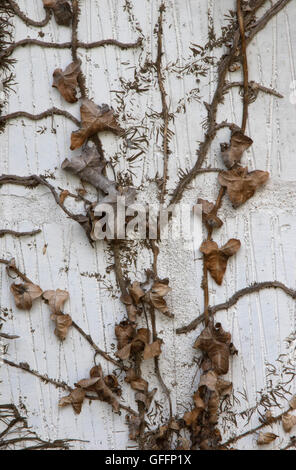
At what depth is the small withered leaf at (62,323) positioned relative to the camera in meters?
1.22

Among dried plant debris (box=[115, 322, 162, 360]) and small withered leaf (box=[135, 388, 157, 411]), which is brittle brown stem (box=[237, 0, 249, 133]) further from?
small withered leaf (box=[135, 388, 157, 411])

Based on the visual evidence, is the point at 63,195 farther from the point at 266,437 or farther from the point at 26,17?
the point at 266,437

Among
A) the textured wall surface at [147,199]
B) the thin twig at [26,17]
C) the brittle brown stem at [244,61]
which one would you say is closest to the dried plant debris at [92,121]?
the textured wall surface at [147,199]

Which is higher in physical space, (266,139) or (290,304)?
(266,139)

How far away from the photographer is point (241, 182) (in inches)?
Answer: 46.8

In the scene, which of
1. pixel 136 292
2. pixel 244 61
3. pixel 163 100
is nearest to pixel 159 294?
pixel 136 292

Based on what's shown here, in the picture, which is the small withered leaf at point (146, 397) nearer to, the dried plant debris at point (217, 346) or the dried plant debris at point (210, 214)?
the dried plant debris at point (217, 346)

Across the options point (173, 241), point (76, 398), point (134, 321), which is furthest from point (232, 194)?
point (76, 398)

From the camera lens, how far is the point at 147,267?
1.25 m

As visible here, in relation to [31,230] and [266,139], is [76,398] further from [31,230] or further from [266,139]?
[266,139]

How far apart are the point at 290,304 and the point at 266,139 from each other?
1.55ft

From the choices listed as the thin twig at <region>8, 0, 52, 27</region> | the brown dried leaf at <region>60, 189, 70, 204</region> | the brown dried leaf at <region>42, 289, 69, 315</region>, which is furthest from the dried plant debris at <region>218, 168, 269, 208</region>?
the thin twig at <region>8, 0, 52, 27</region>

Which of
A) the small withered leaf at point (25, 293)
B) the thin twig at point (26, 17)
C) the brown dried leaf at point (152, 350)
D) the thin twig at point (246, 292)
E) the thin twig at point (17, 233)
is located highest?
the thin twig at point (26, 17)

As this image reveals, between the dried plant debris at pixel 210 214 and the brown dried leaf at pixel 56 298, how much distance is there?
45 cm
